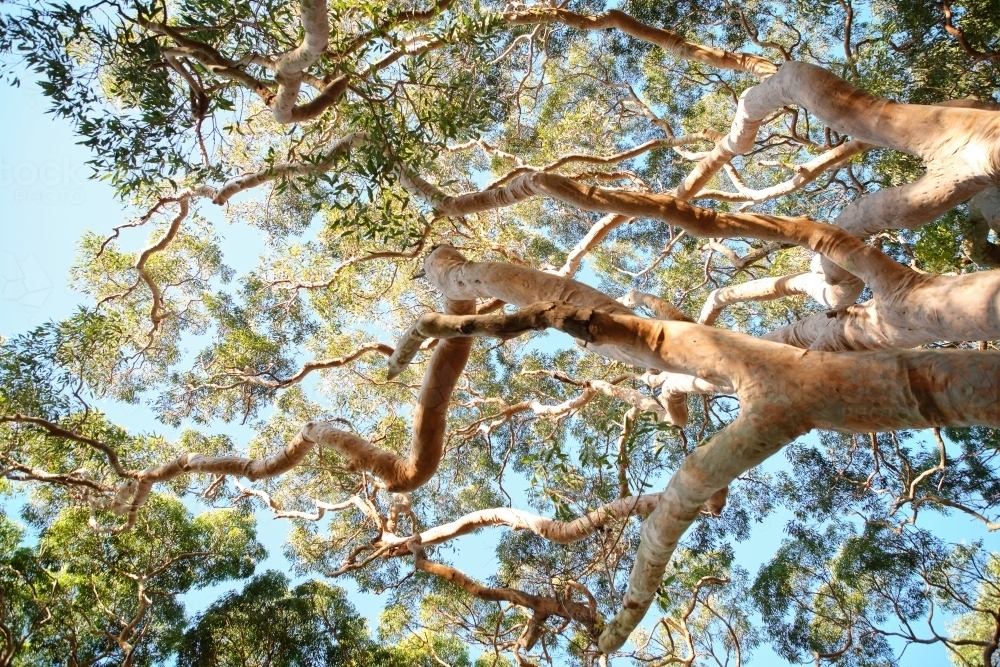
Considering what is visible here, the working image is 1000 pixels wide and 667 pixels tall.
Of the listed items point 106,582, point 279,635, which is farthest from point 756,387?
point 106,582

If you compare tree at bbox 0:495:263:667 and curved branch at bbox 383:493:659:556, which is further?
tree at bbox 0:495:263:667

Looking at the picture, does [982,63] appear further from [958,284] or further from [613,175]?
[958,284]

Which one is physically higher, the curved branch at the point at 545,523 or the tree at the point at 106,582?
the curved branch at the point at 545,523

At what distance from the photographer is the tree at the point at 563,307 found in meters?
3.28

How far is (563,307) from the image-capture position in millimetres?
2912

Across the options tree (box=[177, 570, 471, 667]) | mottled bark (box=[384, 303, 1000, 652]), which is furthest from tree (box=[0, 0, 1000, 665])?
tree (box=[177, 570, 471, 667])

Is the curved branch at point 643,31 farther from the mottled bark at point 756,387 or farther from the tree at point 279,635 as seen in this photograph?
the tree at point 279,635

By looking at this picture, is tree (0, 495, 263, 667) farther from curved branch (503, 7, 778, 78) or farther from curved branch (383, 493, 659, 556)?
curved branch (503, 7, 778, 78)

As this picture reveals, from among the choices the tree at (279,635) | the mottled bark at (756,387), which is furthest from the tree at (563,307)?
the tree at (279,635)

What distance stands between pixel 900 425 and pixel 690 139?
621 cm

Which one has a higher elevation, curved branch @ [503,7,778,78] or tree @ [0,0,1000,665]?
curved branch @ [503,7,778,78]

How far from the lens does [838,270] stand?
430 cm

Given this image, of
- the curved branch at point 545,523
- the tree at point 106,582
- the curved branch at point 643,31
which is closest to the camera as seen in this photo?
the curved branch at point 545,523

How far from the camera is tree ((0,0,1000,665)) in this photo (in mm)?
3277
